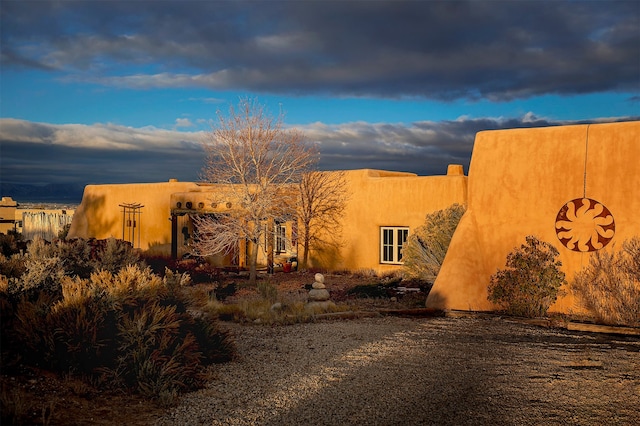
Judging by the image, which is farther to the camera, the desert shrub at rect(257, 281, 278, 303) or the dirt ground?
the desert shrub at rect(257, 281, 278, 303)

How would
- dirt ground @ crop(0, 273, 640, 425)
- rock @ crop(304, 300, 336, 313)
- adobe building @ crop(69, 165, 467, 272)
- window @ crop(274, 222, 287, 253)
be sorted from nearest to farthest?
dirt ground @ crop(0, 273, 640, 425)
rock @ crop(304, 300, 336, 313)
adobe building @ crop(69, 165, 467, 272)
window @ crop(274, 222, 287, 253)

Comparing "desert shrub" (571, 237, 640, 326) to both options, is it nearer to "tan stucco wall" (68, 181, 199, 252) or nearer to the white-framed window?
the white-framed window

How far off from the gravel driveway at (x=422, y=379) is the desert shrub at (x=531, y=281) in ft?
5.03

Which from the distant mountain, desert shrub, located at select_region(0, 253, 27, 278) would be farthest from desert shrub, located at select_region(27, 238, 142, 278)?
the distant mountain

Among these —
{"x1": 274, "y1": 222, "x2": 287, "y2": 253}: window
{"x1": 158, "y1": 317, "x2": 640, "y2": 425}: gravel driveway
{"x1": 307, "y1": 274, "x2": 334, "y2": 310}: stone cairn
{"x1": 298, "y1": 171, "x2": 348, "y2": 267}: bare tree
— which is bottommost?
{"x1": 158, "y1": 317, "x2": 640, "y2": 425}: gravel driveway

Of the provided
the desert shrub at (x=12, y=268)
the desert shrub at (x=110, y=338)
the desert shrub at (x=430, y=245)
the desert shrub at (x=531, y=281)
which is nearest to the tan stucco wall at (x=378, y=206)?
the desert shrub at (x=430, y=245)

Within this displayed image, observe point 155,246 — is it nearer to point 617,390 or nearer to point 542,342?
point 542,342

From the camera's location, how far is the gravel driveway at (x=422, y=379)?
5867 millimetres

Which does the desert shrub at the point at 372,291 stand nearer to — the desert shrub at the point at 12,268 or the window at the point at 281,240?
the desert shrub at the point at 12,268

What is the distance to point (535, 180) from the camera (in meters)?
12.1

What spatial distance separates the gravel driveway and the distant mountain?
452ft

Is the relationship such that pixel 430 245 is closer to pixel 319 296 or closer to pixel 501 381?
pixel 319 296

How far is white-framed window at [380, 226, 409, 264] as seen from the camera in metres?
20.3

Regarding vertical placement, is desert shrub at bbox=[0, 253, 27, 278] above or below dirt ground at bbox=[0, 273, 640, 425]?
above
